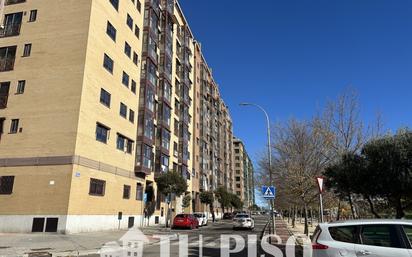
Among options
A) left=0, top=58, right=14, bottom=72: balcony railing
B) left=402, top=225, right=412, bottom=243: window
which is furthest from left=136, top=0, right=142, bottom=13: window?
left=402, top=225, right=412, bottom=243: window

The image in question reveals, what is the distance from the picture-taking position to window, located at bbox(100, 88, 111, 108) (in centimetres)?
2966

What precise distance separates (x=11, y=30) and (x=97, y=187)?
14.2m

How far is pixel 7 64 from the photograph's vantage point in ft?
93.8

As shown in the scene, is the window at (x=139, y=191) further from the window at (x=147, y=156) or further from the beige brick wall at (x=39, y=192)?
the beige brick wall at (x=39, y=192)

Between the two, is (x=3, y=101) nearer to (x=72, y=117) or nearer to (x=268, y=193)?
(x=72, y=117)

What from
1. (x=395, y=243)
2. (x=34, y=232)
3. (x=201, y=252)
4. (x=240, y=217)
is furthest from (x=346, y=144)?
(x=34, y=232)

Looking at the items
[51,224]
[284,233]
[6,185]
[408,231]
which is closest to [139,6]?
[6,185]

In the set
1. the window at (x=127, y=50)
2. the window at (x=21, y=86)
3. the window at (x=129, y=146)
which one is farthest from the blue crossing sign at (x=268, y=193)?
the window at (x=127, y=50)

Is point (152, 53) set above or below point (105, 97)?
above

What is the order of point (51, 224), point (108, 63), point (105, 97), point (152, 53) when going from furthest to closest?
1. point (152, 53)
2. point (108, 63)
3. point (105, 97)
4. point (51, 224)

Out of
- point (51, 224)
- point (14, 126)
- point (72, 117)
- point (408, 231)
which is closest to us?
point (408, 231)

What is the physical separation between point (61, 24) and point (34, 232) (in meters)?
15.3

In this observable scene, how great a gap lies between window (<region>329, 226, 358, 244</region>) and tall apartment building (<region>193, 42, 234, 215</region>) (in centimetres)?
5480

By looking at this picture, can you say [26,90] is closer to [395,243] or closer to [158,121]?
[158,121]
